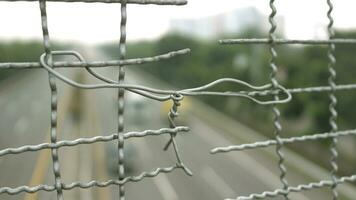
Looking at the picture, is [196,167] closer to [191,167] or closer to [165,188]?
[191,167]

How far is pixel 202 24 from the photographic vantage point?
1863mm

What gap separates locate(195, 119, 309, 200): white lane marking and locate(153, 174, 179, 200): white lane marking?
2.83 feet

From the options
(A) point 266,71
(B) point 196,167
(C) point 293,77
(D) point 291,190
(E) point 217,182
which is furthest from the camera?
(B) point 196,167

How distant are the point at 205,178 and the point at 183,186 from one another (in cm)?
41

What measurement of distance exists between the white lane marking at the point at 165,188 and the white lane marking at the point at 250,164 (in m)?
0.86

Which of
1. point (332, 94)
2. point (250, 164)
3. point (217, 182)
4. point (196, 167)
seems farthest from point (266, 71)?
point (332, 94)

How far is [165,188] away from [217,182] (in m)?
0.62

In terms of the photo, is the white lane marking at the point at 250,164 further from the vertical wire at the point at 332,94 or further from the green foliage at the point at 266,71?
the vertical wire at the point at 332,94

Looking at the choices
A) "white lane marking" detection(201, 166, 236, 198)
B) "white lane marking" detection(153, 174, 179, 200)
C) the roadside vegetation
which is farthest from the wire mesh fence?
"white lane marking" detection(201, 166, 236, 198)

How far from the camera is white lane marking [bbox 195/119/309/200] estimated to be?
4706 millimetres

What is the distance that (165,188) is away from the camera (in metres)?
4.47

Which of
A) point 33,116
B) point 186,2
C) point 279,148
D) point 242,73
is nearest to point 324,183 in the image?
point 279,148

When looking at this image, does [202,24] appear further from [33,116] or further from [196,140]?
[196,140]

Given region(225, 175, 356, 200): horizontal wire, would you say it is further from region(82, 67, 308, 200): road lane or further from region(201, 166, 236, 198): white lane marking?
region(201, 166, 236, 198): white lane marking
